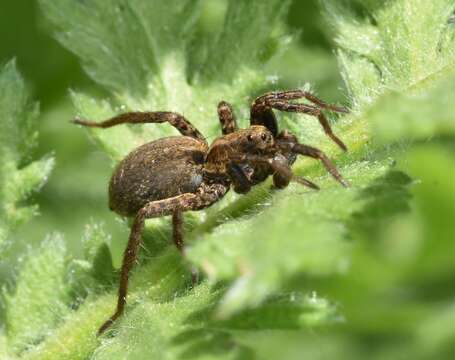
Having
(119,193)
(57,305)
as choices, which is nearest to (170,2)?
(119,193)

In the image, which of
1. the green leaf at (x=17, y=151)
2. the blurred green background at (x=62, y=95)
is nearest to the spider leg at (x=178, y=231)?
the green leaf at (x=17, y=151)

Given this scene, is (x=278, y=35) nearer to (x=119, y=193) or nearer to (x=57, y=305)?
(x=119, y=193)

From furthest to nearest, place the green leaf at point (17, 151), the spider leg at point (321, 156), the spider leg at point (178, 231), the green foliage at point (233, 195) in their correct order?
1. the green leaf at point (17, 151)
2. the spider leg at point (178, 231)
3. the spider leg at point (321, 156)
4. the green foliage at point (233, 195)

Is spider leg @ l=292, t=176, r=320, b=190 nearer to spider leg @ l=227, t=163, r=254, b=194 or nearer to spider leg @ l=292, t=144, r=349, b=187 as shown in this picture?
spider leg @ l=292, t=144, r=349, b=187

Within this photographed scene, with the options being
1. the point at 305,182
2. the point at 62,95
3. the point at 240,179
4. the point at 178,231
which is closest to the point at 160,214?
the point at 178,231

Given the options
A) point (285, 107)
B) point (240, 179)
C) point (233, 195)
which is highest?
point (285, 107)

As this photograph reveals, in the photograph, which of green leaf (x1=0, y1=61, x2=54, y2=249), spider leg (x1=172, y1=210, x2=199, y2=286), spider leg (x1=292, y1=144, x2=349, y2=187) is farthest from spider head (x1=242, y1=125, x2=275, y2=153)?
green leaf (x1=0, y1=61, x2=54, y2=249)

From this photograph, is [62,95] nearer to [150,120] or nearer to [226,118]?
[150,120]

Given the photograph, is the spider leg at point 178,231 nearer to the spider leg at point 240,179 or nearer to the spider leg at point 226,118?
the spider leg at point 240,179
